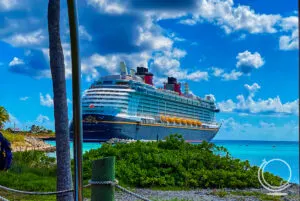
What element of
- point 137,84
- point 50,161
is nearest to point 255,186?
point 50,161

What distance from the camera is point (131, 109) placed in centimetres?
2655

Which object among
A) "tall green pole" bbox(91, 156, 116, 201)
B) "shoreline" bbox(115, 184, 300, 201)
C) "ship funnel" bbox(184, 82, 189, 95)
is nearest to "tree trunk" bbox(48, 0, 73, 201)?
"tall green pole" bbox(91, 156, 116, 201)

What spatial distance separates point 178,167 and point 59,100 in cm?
340

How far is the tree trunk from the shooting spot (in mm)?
3588

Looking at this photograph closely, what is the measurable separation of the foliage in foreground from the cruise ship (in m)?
18.2

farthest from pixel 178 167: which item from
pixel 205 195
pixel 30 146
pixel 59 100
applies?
pixel 30 146

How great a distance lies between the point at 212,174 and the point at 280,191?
0.94 m

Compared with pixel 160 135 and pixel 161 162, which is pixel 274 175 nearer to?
pixel 161 162

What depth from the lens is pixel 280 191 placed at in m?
Answer: 6.52

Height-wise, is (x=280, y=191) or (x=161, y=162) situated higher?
(x=161, y=162)

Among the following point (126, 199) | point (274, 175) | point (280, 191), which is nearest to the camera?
point (126, 199)

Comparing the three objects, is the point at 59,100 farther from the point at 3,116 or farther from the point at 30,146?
the point at 3,116

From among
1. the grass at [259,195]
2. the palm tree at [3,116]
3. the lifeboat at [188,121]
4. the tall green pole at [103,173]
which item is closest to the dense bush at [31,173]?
the grass at [259,195]

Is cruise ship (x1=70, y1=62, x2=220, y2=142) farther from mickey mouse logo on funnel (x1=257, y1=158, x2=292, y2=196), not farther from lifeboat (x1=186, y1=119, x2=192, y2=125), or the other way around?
mickey mouse logo on funnel (x1=257, y1=158, x2=292, y2=196)
